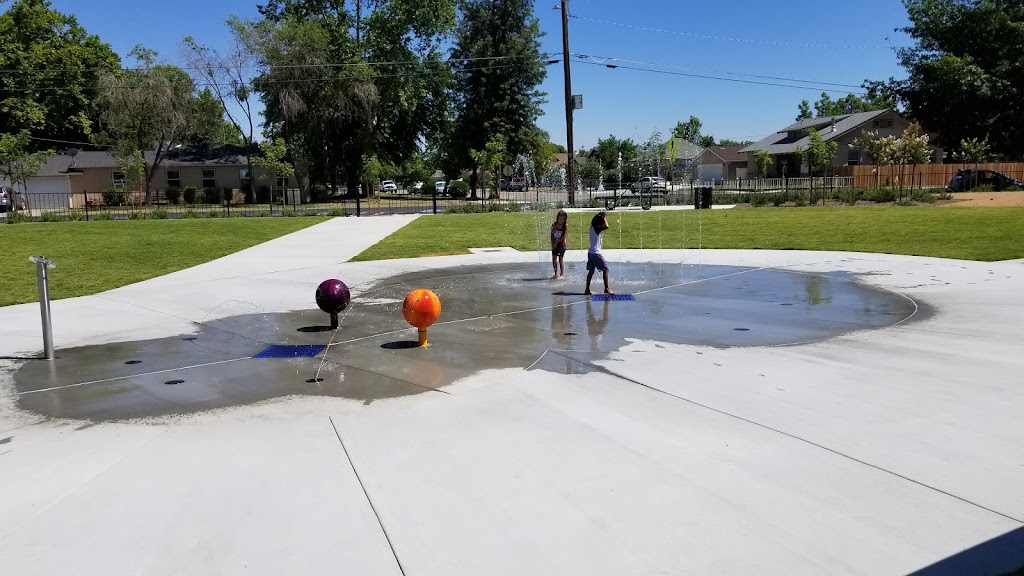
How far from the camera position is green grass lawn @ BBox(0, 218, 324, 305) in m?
14.4

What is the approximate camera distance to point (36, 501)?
174 inches

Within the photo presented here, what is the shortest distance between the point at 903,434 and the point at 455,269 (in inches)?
445

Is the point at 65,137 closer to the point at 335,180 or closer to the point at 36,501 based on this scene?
the point at 335,180

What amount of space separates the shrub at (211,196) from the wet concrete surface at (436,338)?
45139 mm

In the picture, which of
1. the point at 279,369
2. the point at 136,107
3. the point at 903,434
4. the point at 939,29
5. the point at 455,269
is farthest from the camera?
the point at 939,29

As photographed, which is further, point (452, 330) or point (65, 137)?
point (65, 137)

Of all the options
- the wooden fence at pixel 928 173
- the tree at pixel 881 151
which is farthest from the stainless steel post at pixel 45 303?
the wooden fence at pixel 928 173

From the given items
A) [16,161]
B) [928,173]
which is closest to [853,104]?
[928,173]

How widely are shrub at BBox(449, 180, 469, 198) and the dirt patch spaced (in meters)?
37.4

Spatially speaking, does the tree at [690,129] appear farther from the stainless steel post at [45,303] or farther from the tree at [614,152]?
the stainless steel post at [45,303]

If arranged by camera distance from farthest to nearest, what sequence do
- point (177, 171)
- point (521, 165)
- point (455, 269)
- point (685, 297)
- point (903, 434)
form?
1. point (521, 165)
2. point (177, 171)
3. point (455, 269)
4. point (685, 297)
5. point (903, 434)

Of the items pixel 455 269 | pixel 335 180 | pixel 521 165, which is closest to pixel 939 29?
pixel 521 165

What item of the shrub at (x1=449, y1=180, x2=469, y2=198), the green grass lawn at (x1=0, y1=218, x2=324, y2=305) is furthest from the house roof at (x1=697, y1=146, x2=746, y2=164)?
the green grass lawn at (x1=0, y1=218, x2=324, y2=305)

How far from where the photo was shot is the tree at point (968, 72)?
5600 centimetres
